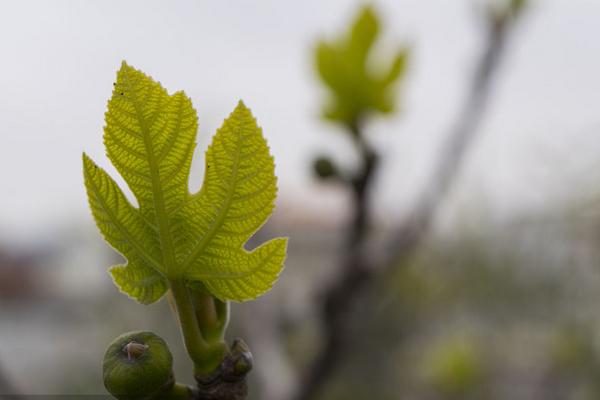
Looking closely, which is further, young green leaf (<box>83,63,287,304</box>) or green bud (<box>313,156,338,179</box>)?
green bud (<box>313,156,338,179</box>)

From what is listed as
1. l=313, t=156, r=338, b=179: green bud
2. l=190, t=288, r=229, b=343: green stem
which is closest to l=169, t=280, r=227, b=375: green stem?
l=190, t=288, r=229, b=343: green stem

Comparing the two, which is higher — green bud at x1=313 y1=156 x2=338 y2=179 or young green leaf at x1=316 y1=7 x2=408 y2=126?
young green leaf at x1=316 y1=7 x2=408 y2=126

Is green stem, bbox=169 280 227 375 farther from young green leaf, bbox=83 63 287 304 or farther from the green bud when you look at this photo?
the green bud

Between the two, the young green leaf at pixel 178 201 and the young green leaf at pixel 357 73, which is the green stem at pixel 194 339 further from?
the young green leaf at pixel 357 73

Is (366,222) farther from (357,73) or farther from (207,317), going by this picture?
(207,317)

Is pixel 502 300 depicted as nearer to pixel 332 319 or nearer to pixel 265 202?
pixel 332 319

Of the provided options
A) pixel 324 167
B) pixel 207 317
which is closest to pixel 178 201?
pixel 207 317

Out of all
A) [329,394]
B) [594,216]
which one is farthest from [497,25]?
[329,394]
